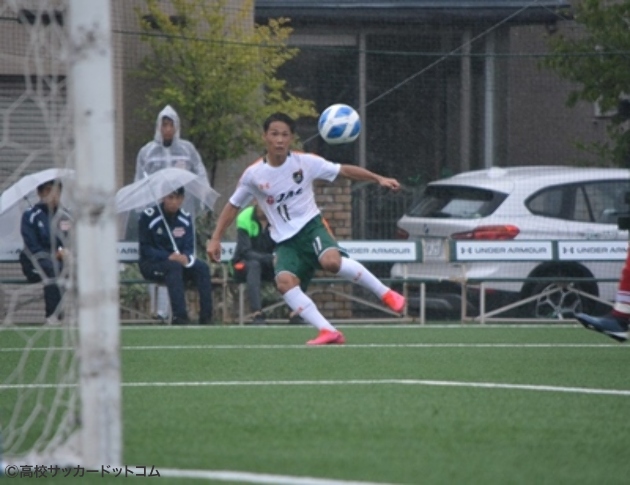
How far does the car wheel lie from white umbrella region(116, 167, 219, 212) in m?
3.57

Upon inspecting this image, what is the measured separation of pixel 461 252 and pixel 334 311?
204 centimetres

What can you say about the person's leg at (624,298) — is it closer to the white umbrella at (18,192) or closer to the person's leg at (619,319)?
the person's leg at (619,319)

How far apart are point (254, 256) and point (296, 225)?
13.9ft

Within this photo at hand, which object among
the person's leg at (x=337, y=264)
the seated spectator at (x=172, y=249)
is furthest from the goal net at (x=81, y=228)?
the seated spectator at (x=172, y=249)

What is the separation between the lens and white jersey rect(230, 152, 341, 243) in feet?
37.2

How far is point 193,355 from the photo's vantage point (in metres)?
10.3

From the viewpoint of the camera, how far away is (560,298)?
16156 mm

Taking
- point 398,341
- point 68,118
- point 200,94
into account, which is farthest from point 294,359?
point 200,94

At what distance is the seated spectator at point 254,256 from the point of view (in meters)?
15.3

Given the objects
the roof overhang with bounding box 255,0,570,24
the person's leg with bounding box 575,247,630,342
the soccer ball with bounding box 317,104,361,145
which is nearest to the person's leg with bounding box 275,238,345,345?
the soccer ball with bounding box 317,104,361,145

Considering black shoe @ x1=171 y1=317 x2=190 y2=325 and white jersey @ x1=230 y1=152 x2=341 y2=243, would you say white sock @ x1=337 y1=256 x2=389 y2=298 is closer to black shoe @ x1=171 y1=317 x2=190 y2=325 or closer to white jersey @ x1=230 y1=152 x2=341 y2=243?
white jersey @ x1=230 y1=152 x2=341 y2=243

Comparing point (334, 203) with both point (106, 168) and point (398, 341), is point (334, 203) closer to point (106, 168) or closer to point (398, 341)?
point (398, 341)

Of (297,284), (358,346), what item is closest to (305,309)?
(297,284)

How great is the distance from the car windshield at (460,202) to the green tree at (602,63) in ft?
7.37
